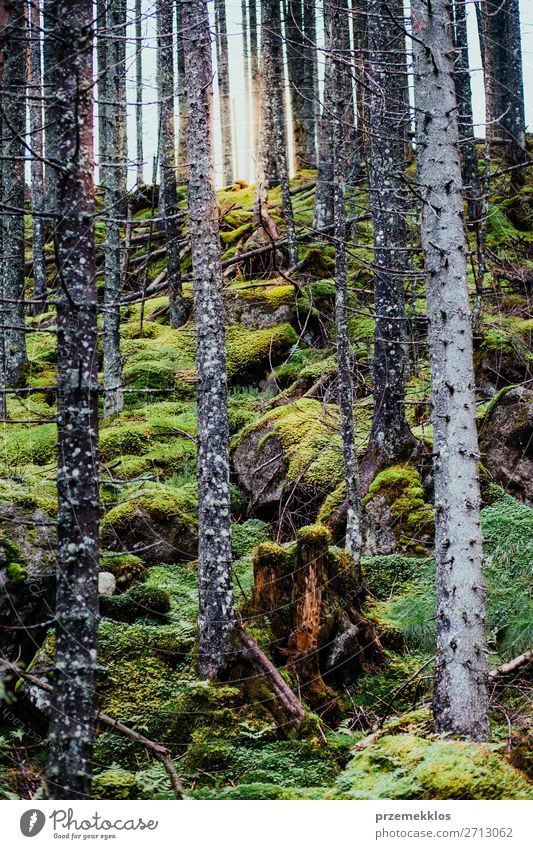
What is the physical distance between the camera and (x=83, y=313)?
4957 millimetres

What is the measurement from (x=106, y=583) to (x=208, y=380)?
2803mm

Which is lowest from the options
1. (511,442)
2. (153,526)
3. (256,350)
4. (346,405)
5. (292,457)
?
(153,526)

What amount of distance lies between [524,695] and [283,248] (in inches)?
482

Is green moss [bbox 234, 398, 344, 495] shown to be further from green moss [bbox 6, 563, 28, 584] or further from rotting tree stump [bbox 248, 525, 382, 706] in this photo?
green moss [bbox 6, 563, 28, 584]

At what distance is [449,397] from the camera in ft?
20.1

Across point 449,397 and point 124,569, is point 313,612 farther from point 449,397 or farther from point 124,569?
point 449,397

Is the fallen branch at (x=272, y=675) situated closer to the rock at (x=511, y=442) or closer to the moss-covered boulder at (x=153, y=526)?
the moss-covered boulder at (x=153, y=526)

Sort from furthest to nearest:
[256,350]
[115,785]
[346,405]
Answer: [256,350] < [346,405] < [115,785]

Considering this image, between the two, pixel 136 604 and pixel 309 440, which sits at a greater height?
pixel 309 440

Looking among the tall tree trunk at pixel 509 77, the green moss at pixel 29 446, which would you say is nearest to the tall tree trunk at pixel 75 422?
the green moss at pixel 29 446

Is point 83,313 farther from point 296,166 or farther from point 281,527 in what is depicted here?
point 296,166

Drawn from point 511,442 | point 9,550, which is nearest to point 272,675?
point 9,550

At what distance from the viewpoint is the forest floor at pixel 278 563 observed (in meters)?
6.25
